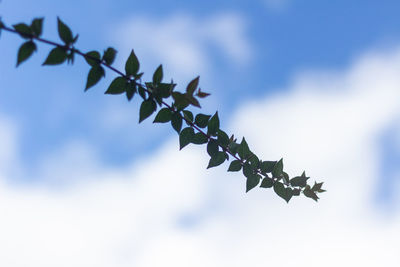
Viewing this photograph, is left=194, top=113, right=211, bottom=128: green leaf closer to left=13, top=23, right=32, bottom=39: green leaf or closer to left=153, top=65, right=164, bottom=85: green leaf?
left=153, top=65, right=164, bottom=85: green leaf

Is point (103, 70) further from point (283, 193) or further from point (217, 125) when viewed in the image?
point (283, 193)

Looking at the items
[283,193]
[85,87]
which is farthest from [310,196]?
[85,87]

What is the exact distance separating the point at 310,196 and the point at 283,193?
Answer: 11.9 inches

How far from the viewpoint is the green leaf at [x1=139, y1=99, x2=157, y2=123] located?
10.2 feet

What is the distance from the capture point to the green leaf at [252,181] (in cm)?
374

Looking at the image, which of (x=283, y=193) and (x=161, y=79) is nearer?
(x=161, y=79)

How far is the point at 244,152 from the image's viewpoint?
3736 mm

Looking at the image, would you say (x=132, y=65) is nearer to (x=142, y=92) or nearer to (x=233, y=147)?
(x=142, y=92)

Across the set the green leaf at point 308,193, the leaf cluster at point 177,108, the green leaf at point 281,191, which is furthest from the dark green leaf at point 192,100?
the green leaf at point 308,193

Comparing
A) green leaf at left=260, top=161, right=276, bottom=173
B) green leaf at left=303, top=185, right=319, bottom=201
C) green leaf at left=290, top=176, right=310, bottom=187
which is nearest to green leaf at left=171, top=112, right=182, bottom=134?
green leaf at left=260, top=161, right=276, bottom=173

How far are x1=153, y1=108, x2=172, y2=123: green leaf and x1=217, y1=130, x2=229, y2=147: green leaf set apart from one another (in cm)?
56

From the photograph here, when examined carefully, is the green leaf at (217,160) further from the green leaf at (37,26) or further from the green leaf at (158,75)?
the green leaf at (37,26)

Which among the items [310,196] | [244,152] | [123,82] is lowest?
[310,196]

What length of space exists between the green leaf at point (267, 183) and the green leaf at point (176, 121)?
3.37ft
